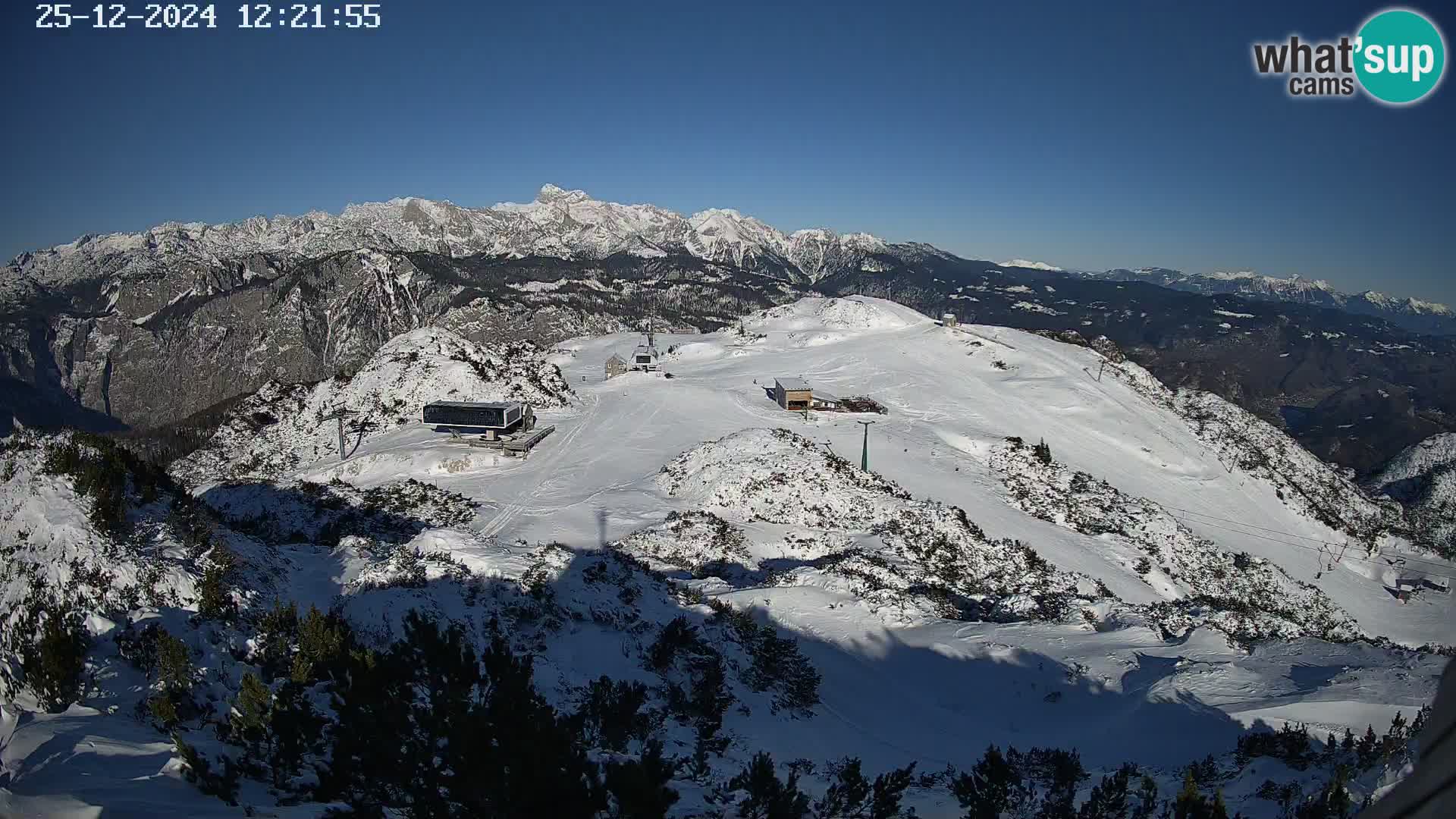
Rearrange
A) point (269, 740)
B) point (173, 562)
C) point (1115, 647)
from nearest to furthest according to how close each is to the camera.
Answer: point (269, 740) < point (173, 562) < point (1115, 647)

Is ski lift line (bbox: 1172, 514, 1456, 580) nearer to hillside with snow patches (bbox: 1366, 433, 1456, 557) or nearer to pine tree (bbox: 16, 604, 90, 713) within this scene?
hillside with snow patches (bbox: 1366, 433, 1456, 557)

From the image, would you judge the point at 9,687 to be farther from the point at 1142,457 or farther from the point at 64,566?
the point at 1142,457

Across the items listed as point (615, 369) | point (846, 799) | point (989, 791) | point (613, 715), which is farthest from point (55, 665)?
point (615, 369)

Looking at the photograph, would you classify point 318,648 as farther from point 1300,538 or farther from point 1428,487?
point 1428,487

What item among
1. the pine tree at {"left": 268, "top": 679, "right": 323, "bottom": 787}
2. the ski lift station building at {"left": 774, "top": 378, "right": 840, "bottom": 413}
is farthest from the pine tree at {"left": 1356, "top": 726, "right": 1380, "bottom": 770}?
the ski lift station building at {"left": 774, "top": 378, "right": 840, "bottom": 413}

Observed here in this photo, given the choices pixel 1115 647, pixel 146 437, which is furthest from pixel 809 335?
pixel 146 437

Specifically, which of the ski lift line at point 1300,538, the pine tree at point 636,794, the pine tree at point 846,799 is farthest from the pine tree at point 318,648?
the ski lift line at point 1300,538
